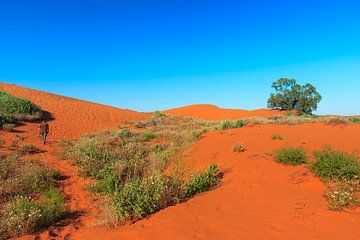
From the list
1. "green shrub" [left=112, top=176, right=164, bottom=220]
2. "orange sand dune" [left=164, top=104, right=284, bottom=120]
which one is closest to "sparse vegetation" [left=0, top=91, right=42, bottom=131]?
"green shrub" [left=112, top=176, right=164, bottom=220]

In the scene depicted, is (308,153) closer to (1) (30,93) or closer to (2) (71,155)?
(2) (71,155)

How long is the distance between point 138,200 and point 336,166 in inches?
170

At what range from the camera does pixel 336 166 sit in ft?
18.3

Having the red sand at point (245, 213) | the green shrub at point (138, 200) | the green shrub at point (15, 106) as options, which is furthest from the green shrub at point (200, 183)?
the green shrub at point (15, 106)

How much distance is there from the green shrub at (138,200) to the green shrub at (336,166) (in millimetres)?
3692

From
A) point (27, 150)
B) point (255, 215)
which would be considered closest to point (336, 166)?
point (255, 215)

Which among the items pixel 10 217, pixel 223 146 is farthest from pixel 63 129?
pixel 10 217

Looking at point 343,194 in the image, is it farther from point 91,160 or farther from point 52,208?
point 91,160

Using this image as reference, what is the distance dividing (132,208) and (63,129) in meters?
15.6

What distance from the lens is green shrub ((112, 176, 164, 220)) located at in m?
4.19

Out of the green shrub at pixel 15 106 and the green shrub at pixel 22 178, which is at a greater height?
the green shrub at pixel 15 106

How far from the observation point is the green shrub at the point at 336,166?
5.34 m

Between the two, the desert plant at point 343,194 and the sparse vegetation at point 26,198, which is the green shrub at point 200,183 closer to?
the desert plant at point 343,194

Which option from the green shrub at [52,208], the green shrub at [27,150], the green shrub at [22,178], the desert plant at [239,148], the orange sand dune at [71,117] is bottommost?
the green shrub at [52,208]
